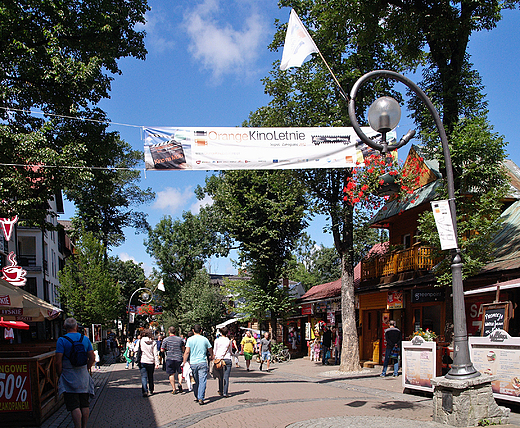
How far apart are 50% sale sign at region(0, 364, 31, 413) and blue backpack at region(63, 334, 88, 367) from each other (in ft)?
7.19

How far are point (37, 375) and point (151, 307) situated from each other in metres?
50.0

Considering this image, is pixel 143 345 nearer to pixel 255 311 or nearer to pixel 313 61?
pixel 313 61

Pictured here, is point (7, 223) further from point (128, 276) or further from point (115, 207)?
point (128, 276)

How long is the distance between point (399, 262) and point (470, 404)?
41.8 ft

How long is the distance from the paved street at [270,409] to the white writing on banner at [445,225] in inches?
115

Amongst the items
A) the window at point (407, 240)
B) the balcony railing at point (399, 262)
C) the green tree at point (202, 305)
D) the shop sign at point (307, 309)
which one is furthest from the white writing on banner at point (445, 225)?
the green tree at point (202, 305)

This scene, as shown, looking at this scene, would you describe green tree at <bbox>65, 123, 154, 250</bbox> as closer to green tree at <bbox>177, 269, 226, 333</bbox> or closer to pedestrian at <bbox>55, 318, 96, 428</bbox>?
green tree at <bbox>177, 269, 226, 333</bbox>

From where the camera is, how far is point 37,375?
912 centimetres

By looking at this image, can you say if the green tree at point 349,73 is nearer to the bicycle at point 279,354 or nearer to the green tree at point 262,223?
the green tree at point 262,223

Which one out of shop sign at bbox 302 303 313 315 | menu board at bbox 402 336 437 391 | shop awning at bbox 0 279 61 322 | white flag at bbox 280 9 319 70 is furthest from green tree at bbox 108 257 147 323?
menu board at bbox 402 336 437 391

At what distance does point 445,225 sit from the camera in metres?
8.27

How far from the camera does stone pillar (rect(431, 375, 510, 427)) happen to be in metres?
7.90

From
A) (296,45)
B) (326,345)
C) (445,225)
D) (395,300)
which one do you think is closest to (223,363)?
(445,225)

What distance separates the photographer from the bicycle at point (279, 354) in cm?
2947
